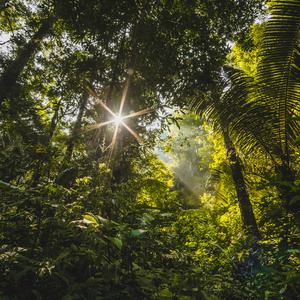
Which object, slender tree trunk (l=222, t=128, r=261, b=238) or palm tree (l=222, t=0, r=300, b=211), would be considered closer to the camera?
palm tree (l=222, t=0, r=300, b=211)

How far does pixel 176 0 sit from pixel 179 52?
3.03 ft

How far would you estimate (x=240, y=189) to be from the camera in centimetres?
452

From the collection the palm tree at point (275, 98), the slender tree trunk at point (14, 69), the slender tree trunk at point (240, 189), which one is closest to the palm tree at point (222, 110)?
the slender tree trunk at point (240, 189)

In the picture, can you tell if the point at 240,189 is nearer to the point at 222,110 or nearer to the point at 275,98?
the point at 222,110

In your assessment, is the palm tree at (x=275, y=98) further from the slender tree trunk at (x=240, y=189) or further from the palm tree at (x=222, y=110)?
the slender tree trunk at (x=240, y=189)

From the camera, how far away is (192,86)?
3447 millimetres

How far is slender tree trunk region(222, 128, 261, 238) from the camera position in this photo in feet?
14.4

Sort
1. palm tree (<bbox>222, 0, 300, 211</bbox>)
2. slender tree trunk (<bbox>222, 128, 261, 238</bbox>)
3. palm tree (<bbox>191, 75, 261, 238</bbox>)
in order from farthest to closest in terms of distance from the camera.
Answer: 1. slender tree trunk (<bbox>222, 128, 261, 238</bbox>)
2. palm tree (<bbox>191, 75, 261, 238</bbox>)
3. palm tree (<bbox>222, 0, 300, 211</bbox>)

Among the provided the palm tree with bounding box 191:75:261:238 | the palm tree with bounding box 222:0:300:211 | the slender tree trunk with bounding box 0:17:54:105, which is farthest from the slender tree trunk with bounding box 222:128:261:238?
the slender tree trunk with bounding box 0:17:54:105

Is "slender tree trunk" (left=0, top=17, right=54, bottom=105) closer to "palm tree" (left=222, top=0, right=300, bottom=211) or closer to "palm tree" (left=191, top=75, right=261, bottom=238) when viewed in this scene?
"palm tree" (left=191, top=75, right=261, bottom=238)

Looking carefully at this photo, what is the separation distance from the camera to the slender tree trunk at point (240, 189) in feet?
14.4

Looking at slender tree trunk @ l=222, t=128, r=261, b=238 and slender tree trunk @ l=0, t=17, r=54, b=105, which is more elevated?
slender tree trunk @ l=0, t=17, r=54, b=105

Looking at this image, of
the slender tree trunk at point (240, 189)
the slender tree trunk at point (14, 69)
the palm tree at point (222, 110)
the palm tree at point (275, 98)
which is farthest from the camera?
the slender tree trunk at point (14, 69)

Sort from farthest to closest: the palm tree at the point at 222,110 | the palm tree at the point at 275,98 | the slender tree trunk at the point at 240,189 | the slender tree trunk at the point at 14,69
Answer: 1. the slender tree trunk at the point at 14,69
2. the slender tree trunk at the point at 240,189
3. the palm tree at the point at 222,110
4. the palm tree at the point at 275,98
